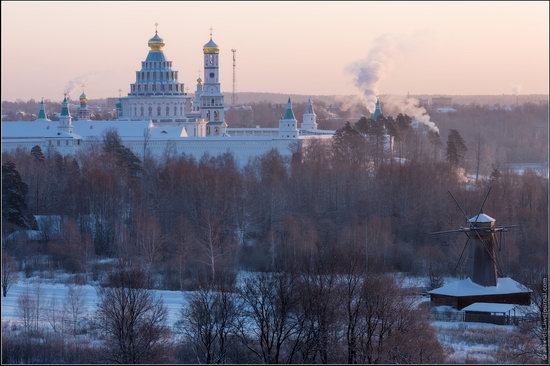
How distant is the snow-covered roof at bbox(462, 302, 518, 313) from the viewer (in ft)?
74.4

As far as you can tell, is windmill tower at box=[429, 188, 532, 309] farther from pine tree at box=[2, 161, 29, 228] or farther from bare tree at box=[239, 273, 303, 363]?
pine tree at box=[2, 161, 29, 228]

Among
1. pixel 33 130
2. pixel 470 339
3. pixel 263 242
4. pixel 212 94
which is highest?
pixel 212 94

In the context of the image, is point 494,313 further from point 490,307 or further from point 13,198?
point 13,198

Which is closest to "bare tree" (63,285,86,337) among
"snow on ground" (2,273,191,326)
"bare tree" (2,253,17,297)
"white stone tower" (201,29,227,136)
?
"snow on ground" (2,273,191,326)

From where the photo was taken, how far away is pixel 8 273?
85.3 feet

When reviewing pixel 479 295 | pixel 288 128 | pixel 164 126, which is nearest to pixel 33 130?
pixel 164 126

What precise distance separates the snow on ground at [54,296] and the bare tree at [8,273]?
10 centimetres

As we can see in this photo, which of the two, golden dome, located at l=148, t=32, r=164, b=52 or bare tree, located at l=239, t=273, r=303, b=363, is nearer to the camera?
bare tree, located at l=239, t=273, r=303, b=363

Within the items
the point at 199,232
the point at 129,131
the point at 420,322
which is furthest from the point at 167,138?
the point at 420,322

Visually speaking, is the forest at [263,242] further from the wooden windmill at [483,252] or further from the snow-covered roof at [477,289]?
the wooden windmill at [483,252]

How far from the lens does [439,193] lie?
3359cm

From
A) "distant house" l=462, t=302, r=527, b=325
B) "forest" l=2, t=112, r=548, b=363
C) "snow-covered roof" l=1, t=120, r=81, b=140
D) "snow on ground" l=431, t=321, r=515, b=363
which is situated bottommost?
"snow on ground" l=431, t=321, r=515, b=363

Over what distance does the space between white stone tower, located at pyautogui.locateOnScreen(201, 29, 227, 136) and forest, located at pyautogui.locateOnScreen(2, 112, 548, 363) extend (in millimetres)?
11807

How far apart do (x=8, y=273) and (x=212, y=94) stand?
30764 mm
